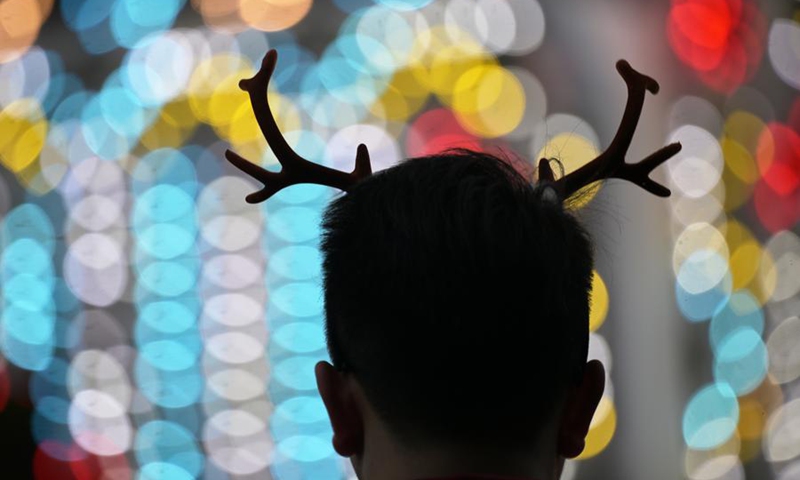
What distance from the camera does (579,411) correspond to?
2.06 feet

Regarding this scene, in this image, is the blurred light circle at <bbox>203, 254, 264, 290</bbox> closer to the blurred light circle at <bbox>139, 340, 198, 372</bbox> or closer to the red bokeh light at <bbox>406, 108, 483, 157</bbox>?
the blurred light circle at <bbox>139, 340, 198, 372</bbox>

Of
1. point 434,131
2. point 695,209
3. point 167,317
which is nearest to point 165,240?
point 167,317

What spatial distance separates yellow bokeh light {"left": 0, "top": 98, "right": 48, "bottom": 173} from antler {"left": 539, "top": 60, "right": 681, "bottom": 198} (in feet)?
8.11

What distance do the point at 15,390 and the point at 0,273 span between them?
37cm

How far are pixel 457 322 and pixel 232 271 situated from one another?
2.20m

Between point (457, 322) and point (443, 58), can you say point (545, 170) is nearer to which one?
point (457, 322)

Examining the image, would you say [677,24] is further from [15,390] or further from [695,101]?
→ [15,390]

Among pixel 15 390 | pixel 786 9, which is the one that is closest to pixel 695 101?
pixel 786 9

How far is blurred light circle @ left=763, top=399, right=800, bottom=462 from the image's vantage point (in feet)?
8.68

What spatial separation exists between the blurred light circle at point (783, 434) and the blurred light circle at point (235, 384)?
49.0 inches

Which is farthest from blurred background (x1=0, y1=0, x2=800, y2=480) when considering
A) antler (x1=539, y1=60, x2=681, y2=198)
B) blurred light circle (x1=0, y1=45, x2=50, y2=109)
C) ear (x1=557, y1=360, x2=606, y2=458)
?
ear (x1=557, y1=360, x2=606, y2=458)

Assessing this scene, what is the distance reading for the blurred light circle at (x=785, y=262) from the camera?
8.93 ft

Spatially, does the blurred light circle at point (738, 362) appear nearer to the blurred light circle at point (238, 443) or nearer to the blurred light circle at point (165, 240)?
the blurred light circle at point (238, 443)

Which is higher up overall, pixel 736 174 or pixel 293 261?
pixel 736 174
